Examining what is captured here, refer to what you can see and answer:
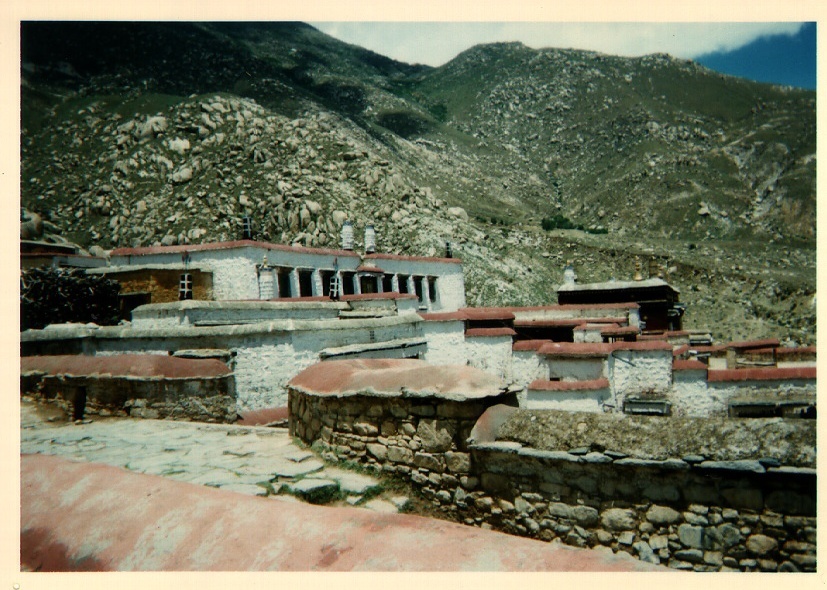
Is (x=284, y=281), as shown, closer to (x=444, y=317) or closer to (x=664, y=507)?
(x=444, y=317)

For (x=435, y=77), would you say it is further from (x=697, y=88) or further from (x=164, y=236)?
(x=164, y=236)

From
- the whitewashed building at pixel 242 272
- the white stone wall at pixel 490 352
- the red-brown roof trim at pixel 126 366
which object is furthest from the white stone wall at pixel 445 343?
the red-brown roof trim at pixel 126 366

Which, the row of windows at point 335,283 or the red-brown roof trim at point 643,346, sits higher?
the row of windows at point 335,283

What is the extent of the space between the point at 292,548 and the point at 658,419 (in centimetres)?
316

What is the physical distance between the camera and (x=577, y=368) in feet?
57.1

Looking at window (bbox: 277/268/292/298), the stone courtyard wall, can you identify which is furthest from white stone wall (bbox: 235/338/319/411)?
window (bbox: 277/268/292/298)

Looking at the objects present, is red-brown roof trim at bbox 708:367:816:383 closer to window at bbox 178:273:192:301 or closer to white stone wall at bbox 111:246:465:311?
white stone wall at bbox 111:246:465:311

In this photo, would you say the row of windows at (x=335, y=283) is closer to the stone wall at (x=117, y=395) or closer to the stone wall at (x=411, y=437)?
the stone wall at (x=117, y=395)

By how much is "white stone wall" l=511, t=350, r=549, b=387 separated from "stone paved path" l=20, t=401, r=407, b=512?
12.8 metres

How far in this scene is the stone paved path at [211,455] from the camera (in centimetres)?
524

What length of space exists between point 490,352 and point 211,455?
14.8m

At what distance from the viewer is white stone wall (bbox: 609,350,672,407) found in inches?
669

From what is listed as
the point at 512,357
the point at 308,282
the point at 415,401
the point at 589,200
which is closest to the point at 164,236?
the point at 308,282

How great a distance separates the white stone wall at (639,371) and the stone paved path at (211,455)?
12955mm
